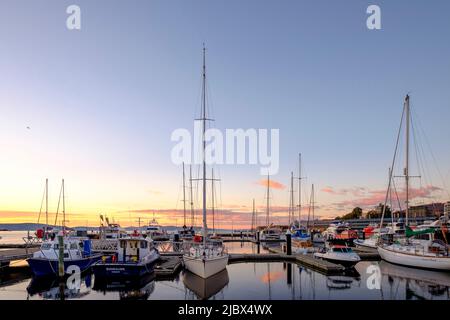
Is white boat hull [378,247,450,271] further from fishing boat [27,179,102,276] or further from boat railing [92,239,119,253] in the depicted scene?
boat railing [92,239,119,253]

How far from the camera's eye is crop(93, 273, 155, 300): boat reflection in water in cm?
2662

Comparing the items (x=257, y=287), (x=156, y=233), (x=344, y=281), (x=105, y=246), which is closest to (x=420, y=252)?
(x=344, y=281)

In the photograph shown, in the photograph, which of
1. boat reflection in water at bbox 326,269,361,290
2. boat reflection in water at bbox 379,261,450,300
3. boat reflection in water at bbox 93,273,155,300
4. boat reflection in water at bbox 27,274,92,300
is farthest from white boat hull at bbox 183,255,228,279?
boat reflection in water at bbox 379,261,450,300

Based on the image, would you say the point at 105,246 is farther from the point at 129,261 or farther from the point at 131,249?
the point at 129,261

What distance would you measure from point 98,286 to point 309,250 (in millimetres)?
31017

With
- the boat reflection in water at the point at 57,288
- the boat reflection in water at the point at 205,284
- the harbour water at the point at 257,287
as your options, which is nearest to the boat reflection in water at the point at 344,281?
the harbour water at the point at 257,287

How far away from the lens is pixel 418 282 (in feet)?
102

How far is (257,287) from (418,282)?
41.4ft

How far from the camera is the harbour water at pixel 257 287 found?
87.1ft

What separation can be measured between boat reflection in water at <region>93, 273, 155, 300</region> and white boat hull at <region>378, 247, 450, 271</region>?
24.6 metres
